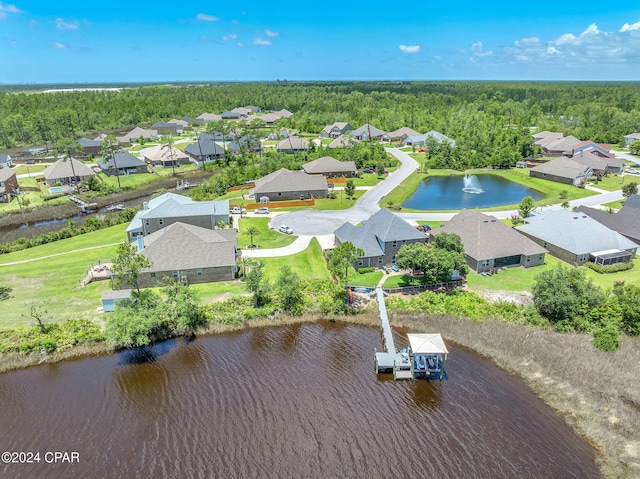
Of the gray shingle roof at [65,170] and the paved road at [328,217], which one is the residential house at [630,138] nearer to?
the paved road at [328,217]

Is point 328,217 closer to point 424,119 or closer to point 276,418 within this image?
point 276,418

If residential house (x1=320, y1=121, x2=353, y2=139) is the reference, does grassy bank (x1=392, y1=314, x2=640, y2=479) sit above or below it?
below

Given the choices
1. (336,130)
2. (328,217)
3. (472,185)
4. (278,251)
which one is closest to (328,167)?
(328,217)

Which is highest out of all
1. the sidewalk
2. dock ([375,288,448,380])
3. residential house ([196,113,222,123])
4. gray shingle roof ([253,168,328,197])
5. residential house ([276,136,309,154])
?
residential house ([196,113,222,123])

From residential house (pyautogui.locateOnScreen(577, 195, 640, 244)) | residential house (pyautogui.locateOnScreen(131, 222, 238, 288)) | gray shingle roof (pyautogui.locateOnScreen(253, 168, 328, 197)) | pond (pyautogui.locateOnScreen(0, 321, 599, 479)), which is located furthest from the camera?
gray shingle roof (pyautogui.locateOnScreen(253, 168, 328, 197))

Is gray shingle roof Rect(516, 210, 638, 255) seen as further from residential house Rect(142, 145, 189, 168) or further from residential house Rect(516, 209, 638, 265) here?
residential house Rect(142, 145, 189, 168)

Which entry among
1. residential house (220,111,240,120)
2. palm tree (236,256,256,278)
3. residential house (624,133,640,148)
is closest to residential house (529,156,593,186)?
residential house (624,133,640,148)
